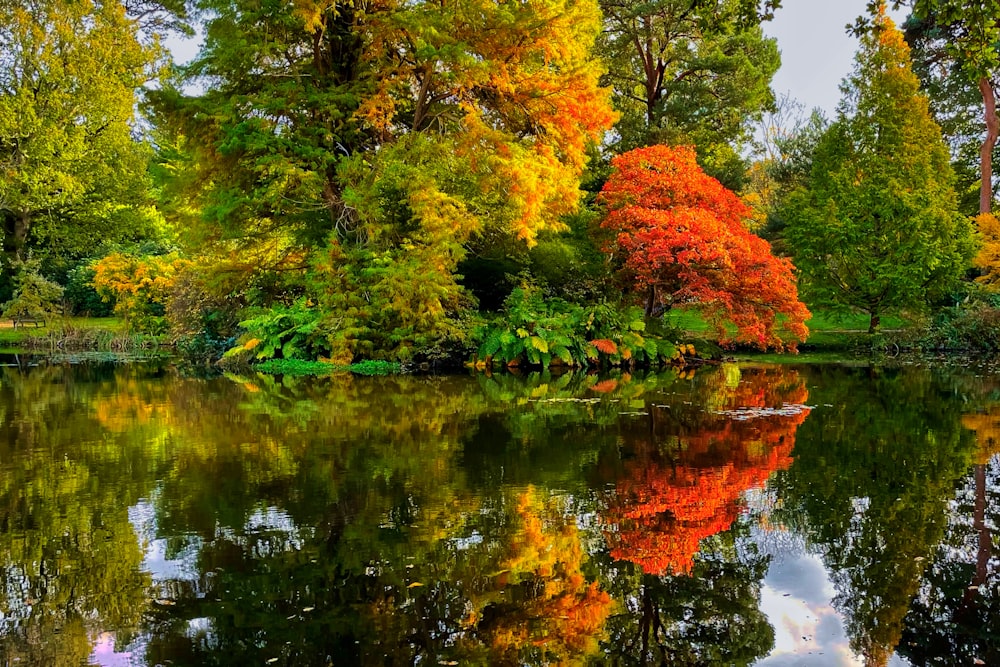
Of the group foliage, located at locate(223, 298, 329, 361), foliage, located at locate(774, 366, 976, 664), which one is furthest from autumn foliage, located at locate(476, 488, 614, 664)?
foliage, located at locate(223, 298, 329, 361)

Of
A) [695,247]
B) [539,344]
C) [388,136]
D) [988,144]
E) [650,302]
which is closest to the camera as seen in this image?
[539,344]

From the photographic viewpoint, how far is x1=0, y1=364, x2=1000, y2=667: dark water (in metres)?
3.30

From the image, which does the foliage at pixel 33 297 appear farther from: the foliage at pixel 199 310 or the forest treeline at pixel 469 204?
the foliage at pixel 199 310

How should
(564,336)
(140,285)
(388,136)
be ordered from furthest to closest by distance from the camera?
(140,285) < (388,136) < (564,336)

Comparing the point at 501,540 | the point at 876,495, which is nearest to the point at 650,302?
the point at 876,495

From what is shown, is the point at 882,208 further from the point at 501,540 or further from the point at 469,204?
the point at 501,540

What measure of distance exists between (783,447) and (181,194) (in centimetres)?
1490

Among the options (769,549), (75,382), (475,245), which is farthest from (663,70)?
(769,549)

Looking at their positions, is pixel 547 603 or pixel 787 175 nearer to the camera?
pixel 547 603

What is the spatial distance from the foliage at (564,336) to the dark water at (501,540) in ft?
23.5

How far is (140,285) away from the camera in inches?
917

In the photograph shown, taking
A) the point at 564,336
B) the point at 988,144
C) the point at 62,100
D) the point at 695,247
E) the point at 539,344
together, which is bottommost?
the point at 539,344

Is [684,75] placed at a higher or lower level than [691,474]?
higher

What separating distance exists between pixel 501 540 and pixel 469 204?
1296 centimetres
